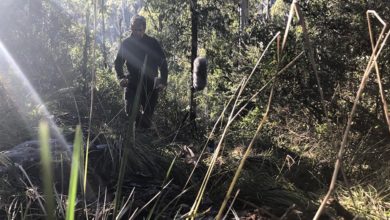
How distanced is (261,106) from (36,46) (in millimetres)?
8985

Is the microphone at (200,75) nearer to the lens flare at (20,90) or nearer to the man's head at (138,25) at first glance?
the man's head at (138,25)

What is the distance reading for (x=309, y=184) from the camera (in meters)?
3.63

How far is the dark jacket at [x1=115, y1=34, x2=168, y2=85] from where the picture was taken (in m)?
5.90

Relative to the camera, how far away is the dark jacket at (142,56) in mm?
5898

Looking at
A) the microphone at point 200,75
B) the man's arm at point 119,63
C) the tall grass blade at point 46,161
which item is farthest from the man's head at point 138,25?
the tall grass blade at point 46,161

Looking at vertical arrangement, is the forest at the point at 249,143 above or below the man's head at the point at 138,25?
below

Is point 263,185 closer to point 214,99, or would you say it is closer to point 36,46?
point 214,99

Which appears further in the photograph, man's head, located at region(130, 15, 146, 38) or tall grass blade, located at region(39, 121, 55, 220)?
man's head, located at region(130, 15, 146, 38)

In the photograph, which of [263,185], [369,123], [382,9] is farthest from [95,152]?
[382,9]

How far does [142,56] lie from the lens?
5.94 metres

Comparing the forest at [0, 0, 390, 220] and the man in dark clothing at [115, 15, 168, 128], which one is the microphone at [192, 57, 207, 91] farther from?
the man in dark clothing at [115, 15, 168, 128]

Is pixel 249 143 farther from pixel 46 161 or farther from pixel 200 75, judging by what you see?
pixel 46 161

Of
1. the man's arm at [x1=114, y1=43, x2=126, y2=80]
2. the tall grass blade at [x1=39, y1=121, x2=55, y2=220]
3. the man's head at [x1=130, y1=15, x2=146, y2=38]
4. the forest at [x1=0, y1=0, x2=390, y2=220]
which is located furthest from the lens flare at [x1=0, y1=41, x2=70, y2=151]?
the tall grass blade at [x1=39, y1=121, x2=55, y2=220]

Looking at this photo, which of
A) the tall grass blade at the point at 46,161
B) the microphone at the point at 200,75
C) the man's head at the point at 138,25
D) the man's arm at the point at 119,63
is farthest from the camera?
the man's arm at the point at 119,63
